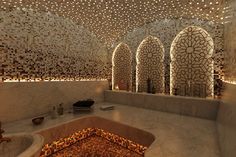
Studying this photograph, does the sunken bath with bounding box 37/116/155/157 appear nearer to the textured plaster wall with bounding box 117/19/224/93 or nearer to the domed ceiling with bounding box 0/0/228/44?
the textured plaster wall with bounding box 117/19/224/93

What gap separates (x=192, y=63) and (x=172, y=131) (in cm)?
250

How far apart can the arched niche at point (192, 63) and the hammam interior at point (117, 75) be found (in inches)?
1.0

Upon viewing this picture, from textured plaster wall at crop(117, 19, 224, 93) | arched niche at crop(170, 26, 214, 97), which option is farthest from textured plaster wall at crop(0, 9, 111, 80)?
arched niche at crop(170, 26, 214, 97)

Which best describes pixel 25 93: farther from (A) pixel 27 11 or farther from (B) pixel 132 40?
(B) pixel 132 40

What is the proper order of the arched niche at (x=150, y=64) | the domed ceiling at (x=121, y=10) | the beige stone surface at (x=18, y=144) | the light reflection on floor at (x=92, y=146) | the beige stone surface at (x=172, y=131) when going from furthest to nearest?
1. the arched niche at (x=150, y=64)
2. the domed ceiling at (x=121, y=10)
3. the light reflection on floor at (x=92, y=146)
4. the beige stone surface at (x=172, y=131)
5. the beige stone surface at (x=18, y=144)

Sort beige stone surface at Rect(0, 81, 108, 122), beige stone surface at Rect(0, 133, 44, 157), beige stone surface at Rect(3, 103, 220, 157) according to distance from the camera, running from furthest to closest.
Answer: beige stone surface at Rect(0, 81, 108, 122)
beige stone surface at Rect(3, 103, 220, 157)
beige stone surface at Rect(0, 133, 44, 157)

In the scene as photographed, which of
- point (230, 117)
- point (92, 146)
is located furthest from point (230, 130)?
point (92, 146)

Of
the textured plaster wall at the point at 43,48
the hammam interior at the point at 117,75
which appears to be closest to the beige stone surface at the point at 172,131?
the hammam interior at the point at 117,75

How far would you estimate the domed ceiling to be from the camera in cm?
360

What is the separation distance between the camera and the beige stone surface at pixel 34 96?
295 centimetres

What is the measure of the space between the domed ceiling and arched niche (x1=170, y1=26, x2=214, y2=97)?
490 millimetres

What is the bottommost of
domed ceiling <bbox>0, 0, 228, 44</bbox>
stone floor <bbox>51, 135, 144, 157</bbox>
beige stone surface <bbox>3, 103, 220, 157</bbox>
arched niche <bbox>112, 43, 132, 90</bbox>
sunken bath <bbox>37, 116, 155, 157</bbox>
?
stone floor <bbox>51, 135, 144, 157</bbox>

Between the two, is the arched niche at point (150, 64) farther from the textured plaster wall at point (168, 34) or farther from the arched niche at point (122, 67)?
the arched niche at point (122, 67)

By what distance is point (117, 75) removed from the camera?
6.00m
